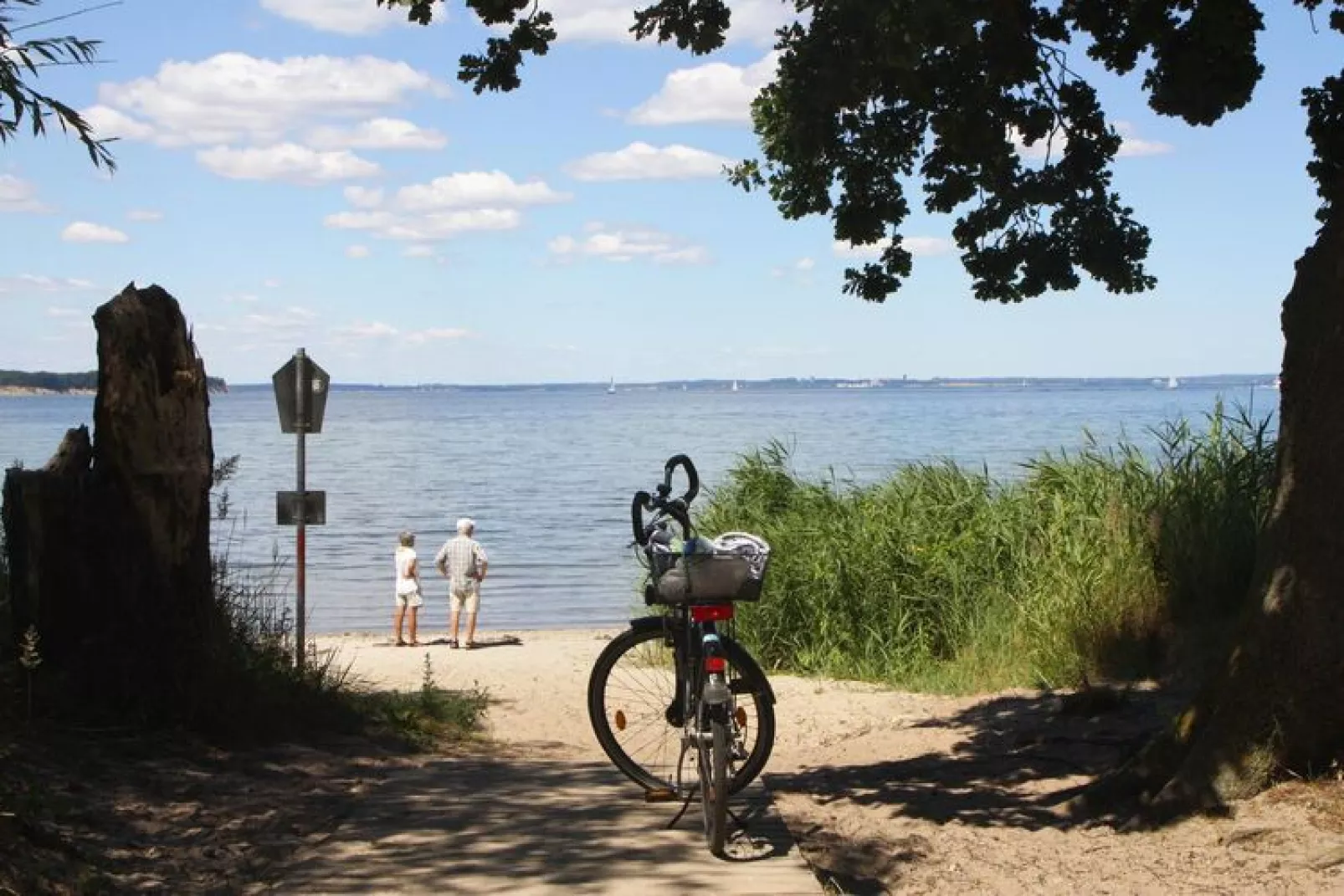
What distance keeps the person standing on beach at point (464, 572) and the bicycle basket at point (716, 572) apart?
39.8ft

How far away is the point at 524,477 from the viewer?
203ft

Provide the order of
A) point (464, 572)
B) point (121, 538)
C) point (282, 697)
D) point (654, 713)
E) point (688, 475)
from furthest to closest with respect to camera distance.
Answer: point (464, 572) → point (282, 697) → point (121, 538) → point (654, 713) → point (688, 475)

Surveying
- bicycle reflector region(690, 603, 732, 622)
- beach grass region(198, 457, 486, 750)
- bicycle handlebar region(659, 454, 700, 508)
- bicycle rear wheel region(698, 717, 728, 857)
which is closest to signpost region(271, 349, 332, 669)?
beach grass region(198, 457, 486, 750)

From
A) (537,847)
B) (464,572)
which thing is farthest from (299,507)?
(464,572)

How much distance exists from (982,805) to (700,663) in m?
1.76

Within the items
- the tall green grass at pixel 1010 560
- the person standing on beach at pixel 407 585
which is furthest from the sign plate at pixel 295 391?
the person standing on beach at pixel 407 585

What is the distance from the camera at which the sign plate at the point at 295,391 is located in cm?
1307

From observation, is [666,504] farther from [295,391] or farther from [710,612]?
[295,391]

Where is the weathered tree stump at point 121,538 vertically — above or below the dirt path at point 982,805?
above

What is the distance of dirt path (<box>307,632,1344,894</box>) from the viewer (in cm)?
642

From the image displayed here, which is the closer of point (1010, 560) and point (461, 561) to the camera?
point (1010, 560)

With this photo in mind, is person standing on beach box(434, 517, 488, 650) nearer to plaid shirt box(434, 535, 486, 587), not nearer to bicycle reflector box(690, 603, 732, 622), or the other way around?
plaid shirt box(434, 535, 486, 587)

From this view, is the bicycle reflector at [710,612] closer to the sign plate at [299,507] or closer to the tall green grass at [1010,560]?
the tall green grass at [1010,560]

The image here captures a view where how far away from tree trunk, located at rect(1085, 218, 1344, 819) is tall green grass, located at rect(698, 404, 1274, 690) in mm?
4024
